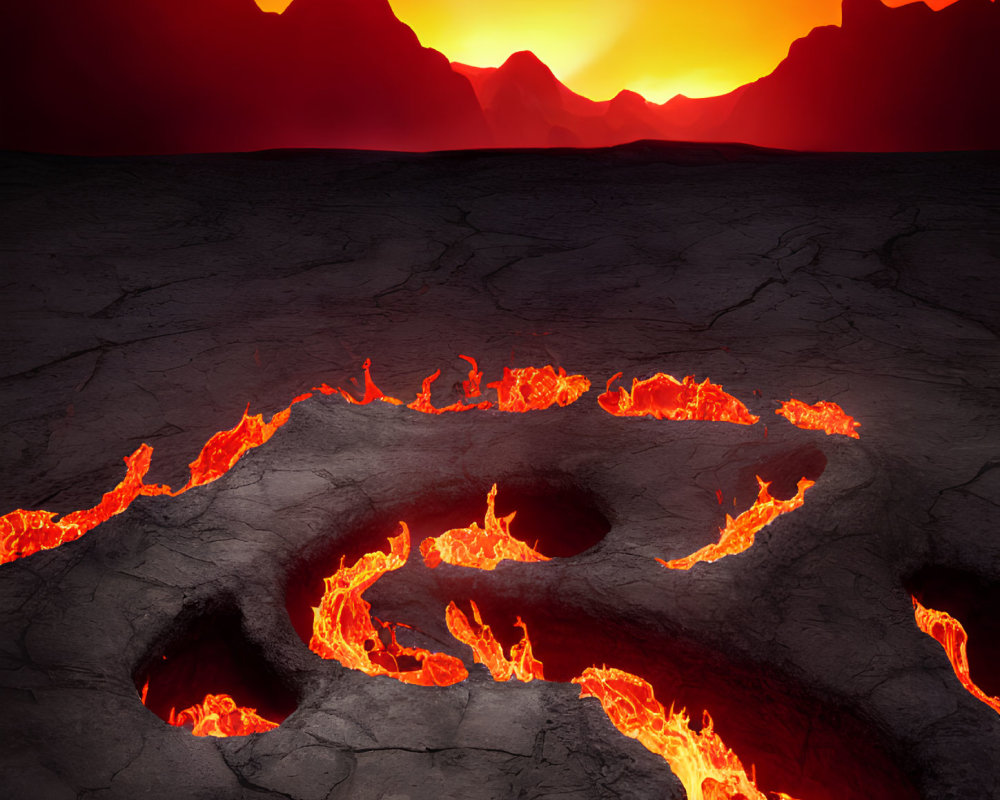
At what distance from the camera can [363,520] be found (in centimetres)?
231

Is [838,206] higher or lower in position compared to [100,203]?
higher

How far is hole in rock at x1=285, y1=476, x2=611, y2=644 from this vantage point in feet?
7.60

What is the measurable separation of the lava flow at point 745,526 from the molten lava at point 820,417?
1.45ft

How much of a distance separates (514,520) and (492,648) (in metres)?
0.58

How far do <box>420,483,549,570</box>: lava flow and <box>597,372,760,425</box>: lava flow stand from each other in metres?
0.69

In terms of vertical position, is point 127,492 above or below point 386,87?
below

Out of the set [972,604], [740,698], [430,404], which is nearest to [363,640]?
[740,698]

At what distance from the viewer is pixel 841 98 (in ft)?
42.1

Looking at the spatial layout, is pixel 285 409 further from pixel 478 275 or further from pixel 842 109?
pixel 842 109

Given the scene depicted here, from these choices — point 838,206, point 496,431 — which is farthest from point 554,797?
point 838,206

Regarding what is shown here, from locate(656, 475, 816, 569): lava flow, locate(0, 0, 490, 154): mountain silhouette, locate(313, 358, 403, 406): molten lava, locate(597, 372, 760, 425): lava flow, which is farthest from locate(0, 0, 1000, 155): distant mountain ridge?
locate(656, 475, 816, 569): lava flow

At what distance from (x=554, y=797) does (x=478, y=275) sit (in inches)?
129

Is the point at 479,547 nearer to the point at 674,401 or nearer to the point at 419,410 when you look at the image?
the point at 419,410

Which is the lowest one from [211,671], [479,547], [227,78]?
[211,671]
